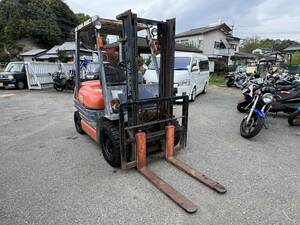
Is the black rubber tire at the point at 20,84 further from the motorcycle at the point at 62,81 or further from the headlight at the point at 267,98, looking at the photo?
the headlight at the point at 267,98

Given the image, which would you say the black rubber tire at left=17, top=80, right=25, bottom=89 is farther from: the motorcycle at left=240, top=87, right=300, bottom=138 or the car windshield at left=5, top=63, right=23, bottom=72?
the motorcycle at left=240, top=87, right=300, bottom=138

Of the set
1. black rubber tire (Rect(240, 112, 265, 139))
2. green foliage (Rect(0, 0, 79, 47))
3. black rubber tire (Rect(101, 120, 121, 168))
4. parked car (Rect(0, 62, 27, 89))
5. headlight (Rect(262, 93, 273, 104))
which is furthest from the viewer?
green foliage (Rect(0, 0, 79, 47))

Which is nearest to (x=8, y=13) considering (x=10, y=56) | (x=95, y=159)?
(x=10, y=56)

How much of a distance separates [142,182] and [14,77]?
11.5 metres

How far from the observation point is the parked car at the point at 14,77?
35.9 feet

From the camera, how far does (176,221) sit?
1.95m

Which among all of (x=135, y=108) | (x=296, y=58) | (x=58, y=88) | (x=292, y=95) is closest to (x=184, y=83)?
(x=292, y=95)

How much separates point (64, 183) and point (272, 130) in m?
4.44

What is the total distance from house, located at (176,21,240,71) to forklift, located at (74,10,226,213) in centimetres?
2467

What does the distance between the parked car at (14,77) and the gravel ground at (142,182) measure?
26.5ft

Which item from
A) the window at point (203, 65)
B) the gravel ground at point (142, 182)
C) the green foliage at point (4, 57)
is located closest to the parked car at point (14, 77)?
the gravel ground at point (142, 182)

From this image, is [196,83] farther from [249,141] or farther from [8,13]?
[8,13]

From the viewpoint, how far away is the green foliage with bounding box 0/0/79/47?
33812 mm

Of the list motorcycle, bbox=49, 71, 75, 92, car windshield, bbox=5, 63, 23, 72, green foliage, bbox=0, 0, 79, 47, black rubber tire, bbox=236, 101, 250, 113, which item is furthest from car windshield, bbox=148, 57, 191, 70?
green foliage, bbox=0, 0, 79, 47
